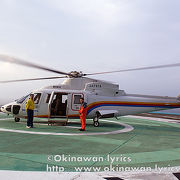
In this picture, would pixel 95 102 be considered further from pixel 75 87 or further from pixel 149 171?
pixel 149 171

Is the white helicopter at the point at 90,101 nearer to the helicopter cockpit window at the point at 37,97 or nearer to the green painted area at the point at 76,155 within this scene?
the helicopter cockpit window at the point at 37,97

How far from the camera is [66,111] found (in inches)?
473

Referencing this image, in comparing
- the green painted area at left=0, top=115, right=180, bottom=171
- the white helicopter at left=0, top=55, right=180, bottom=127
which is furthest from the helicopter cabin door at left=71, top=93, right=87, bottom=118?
the green painted area at left=0, top=115, right=180, bottom=171

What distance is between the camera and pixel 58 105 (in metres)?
12.8

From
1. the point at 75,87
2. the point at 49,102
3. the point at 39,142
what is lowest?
the point at 39,142

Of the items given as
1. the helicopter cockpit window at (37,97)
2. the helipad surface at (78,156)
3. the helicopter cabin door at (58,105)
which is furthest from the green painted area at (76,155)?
the helicopter cockpit window at (37,97)

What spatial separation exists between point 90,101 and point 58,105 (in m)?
2.32

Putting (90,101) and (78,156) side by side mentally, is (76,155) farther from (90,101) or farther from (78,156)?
(90,101)

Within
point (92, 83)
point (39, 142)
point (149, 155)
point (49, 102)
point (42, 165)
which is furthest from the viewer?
point (92, 83)

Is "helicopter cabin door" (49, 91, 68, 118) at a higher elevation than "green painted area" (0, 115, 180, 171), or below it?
higher

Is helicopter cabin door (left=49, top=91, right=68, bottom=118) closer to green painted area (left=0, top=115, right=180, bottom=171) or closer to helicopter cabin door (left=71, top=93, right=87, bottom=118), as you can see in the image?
helicopter cabin door (left=71, top=93, right=87, bottom=118)

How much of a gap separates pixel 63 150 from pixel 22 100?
7524 mm

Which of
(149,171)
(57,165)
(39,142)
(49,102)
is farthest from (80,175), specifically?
(49,102)

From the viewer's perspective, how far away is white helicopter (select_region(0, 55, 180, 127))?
11898mm
